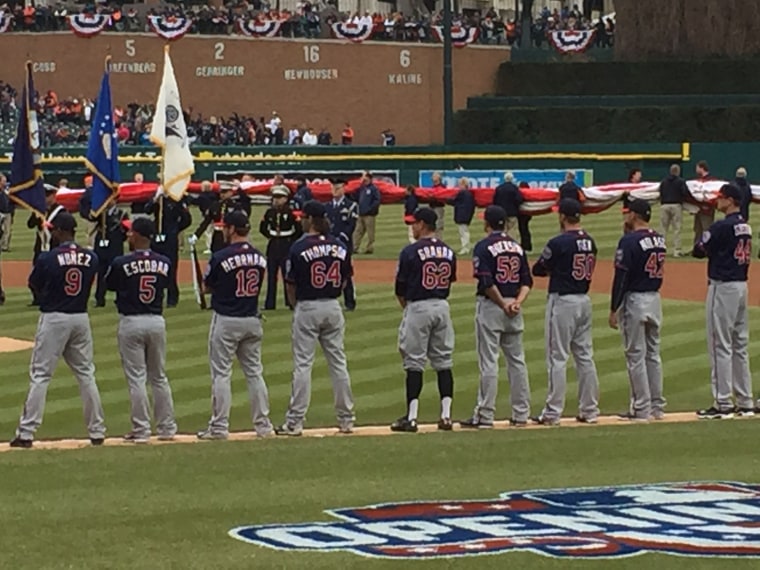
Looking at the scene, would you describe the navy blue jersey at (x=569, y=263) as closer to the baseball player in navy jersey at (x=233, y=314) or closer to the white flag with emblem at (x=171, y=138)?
the baseball player in navy jersey at (x=233, y=314)

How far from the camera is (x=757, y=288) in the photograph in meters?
29.2

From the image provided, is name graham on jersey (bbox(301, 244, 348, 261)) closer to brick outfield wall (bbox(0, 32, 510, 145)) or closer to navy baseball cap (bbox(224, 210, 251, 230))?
navy baseball cap (bbox(224, 210, 251, 230))

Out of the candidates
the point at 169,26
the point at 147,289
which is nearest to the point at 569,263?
the point at 147,289

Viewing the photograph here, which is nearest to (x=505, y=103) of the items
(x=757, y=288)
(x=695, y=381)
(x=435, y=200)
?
(x=435, y=200)

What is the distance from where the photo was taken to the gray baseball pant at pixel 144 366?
15.5 metres

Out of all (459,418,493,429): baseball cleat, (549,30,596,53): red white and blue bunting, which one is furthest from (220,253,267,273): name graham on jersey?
(549,30,596,53): red white and blue bunting

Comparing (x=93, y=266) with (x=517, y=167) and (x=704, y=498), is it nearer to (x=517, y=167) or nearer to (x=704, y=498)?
(x=704, y=498)

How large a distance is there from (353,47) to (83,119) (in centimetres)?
1063

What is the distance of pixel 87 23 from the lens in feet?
193

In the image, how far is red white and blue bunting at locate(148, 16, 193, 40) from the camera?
57.8 m

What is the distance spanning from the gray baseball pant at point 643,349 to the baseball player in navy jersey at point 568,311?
0.39 meters

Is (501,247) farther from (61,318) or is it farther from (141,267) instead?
(61,318)

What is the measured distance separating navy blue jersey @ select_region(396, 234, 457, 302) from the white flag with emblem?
28.0 feet

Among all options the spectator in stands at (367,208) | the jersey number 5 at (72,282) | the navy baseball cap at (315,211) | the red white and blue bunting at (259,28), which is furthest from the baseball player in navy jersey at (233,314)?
the red white and blue bunting at (259,28)
